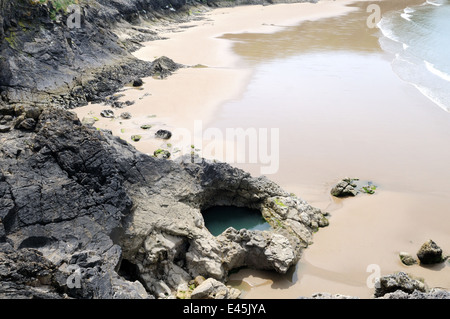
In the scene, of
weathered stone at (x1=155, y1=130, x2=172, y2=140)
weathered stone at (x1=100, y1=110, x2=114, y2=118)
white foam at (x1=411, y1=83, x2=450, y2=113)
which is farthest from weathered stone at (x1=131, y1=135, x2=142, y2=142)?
white foam at (x1=411, y1=83, x2=450, y2=113)

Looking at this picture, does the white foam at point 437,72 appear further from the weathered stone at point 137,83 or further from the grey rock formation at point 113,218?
the grey rock formation at point 113,218

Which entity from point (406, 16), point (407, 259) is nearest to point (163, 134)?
point (407, 259)

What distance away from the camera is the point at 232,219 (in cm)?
1253

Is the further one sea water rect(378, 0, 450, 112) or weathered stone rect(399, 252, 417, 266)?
sea water rect(378, 0, 450, 112)

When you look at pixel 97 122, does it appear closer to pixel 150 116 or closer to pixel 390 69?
pixel 150 116

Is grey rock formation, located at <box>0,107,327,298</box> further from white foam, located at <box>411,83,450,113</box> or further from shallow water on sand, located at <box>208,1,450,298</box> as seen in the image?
white foam, located at <box>411,83,450,113</box>

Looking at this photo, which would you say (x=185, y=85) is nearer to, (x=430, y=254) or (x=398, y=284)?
(x=430, y=254)

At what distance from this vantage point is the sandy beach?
1112 cm

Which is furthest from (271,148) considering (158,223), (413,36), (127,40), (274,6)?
(274,6)

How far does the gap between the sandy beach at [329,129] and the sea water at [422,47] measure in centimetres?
117

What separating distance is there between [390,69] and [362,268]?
22.4 m

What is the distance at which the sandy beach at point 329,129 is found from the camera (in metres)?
11.1

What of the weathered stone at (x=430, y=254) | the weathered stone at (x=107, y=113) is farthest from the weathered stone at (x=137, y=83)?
the weathered stone at (x=430, y=254)

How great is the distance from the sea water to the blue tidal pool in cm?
1543
